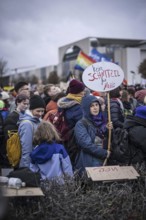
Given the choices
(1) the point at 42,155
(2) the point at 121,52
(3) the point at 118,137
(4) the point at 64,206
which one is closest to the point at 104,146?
(3) the point at 118,137

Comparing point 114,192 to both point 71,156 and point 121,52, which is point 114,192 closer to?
point 71,156

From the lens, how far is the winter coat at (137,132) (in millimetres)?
4184

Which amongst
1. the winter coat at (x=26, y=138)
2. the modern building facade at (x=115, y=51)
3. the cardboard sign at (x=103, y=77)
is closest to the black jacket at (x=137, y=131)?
the cardboard sign at (x=103, y=77)

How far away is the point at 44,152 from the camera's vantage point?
14.4 feet

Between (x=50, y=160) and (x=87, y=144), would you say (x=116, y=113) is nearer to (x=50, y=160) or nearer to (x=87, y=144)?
(x=87, y=144)

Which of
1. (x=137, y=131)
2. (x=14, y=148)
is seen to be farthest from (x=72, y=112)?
(x=137, y=131)

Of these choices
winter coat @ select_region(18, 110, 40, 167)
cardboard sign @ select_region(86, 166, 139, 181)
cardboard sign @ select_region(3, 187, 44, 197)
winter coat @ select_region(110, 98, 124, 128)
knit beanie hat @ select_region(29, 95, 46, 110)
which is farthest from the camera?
winter coat @ select_region(110, 98, 124, 128)

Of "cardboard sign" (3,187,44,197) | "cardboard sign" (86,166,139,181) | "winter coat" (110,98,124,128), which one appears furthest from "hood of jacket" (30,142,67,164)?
"winter coat" (110,98,124,128)

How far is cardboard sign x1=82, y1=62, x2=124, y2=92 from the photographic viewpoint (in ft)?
17.2

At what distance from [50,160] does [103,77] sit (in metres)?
1.57

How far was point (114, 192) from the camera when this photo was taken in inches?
134

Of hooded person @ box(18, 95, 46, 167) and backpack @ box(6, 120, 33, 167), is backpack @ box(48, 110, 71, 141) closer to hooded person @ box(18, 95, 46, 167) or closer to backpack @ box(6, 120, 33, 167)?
hooded person @ box(18, 95, 46, 167)

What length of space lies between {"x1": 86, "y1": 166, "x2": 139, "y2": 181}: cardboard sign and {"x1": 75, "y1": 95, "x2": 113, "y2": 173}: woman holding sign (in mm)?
987

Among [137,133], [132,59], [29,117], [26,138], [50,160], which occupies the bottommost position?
[50,160]
